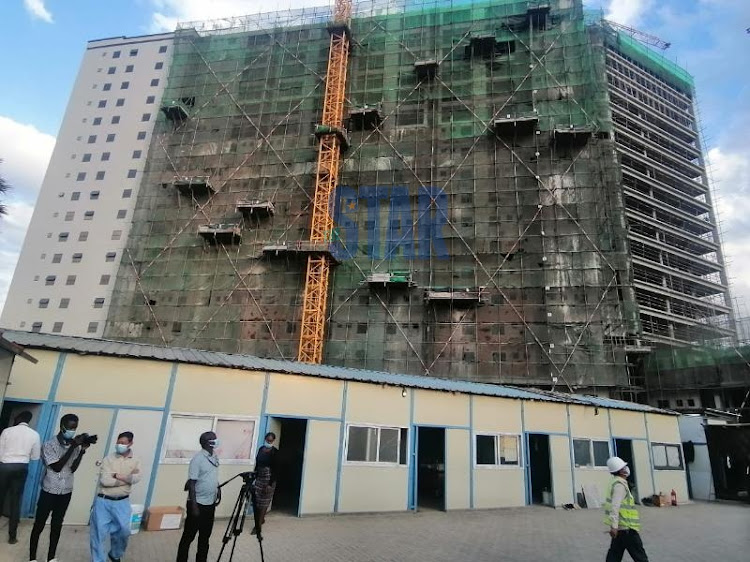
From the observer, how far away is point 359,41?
118 ft

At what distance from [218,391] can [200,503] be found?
508 cm

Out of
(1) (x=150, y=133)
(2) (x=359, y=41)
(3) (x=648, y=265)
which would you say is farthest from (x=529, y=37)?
(1) (x=150, y=133)

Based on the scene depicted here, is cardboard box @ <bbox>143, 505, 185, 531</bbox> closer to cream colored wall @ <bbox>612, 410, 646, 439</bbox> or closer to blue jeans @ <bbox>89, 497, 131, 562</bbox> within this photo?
blue jeans @ <bbox>89, 497, 131, 562</bbox>

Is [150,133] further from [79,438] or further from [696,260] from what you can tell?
[696,260]

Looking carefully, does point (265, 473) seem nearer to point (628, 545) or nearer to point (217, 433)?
point (217, 433)

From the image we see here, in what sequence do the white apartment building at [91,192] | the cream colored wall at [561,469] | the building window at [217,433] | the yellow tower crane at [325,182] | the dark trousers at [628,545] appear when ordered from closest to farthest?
the dark trousers at [628,545] → the building window at [217,433] → the cream colored wall at [561,469] → the yellow tower crane at [325,182] → the white apartment building at [91,192]

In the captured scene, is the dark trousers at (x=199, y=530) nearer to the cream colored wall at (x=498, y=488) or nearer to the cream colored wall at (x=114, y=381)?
the cream colored wall at (x=114, y=381)

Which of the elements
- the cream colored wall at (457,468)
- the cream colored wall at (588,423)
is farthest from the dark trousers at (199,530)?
the cream colored wall at (588,423)

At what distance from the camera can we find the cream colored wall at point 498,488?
13112 millimetres

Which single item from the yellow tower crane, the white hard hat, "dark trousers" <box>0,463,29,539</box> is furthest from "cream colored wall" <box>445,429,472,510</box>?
the yellow tower crane

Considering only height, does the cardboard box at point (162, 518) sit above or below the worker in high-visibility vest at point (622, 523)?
below

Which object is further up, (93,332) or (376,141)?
(376,141)

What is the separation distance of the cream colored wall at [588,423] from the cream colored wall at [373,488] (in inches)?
256

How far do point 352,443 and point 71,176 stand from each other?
3965cm
